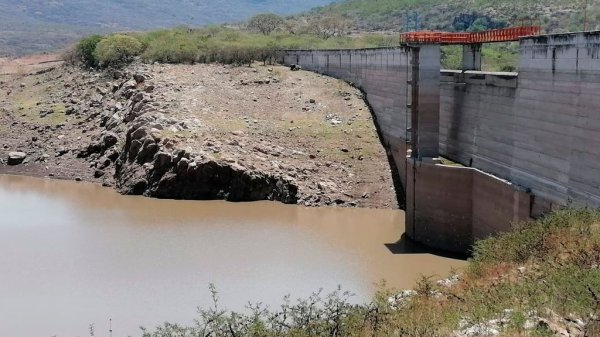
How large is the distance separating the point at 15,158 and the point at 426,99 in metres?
22.7

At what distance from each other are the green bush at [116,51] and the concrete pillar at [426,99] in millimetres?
25092

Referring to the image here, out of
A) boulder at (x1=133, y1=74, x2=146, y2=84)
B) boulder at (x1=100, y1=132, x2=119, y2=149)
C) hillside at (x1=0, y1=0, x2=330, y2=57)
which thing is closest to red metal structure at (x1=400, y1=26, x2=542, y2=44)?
boulder at (x1=100, y1=132, x2=119, y2=149)

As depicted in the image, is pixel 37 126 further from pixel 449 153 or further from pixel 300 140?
pixel 449 153

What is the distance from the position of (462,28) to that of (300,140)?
33.2 metres

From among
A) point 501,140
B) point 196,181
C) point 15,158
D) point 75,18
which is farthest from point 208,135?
point 75,18

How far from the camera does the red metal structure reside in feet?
67.5

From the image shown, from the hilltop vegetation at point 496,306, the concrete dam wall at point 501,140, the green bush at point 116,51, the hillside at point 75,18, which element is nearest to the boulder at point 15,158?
the green bush at point 116,51

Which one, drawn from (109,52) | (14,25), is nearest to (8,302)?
(109,52)

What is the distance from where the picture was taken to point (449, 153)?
24.1 meters

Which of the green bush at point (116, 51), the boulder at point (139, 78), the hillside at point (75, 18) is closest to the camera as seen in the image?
the boulder at point (139, 78)

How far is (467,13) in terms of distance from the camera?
60344 mm

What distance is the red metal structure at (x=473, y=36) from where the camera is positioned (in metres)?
20.6

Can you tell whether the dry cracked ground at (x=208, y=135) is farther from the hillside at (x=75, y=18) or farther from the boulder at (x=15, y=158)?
the hillside at (x=75, y=18)

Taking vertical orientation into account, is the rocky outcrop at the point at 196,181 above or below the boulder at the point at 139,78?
below
